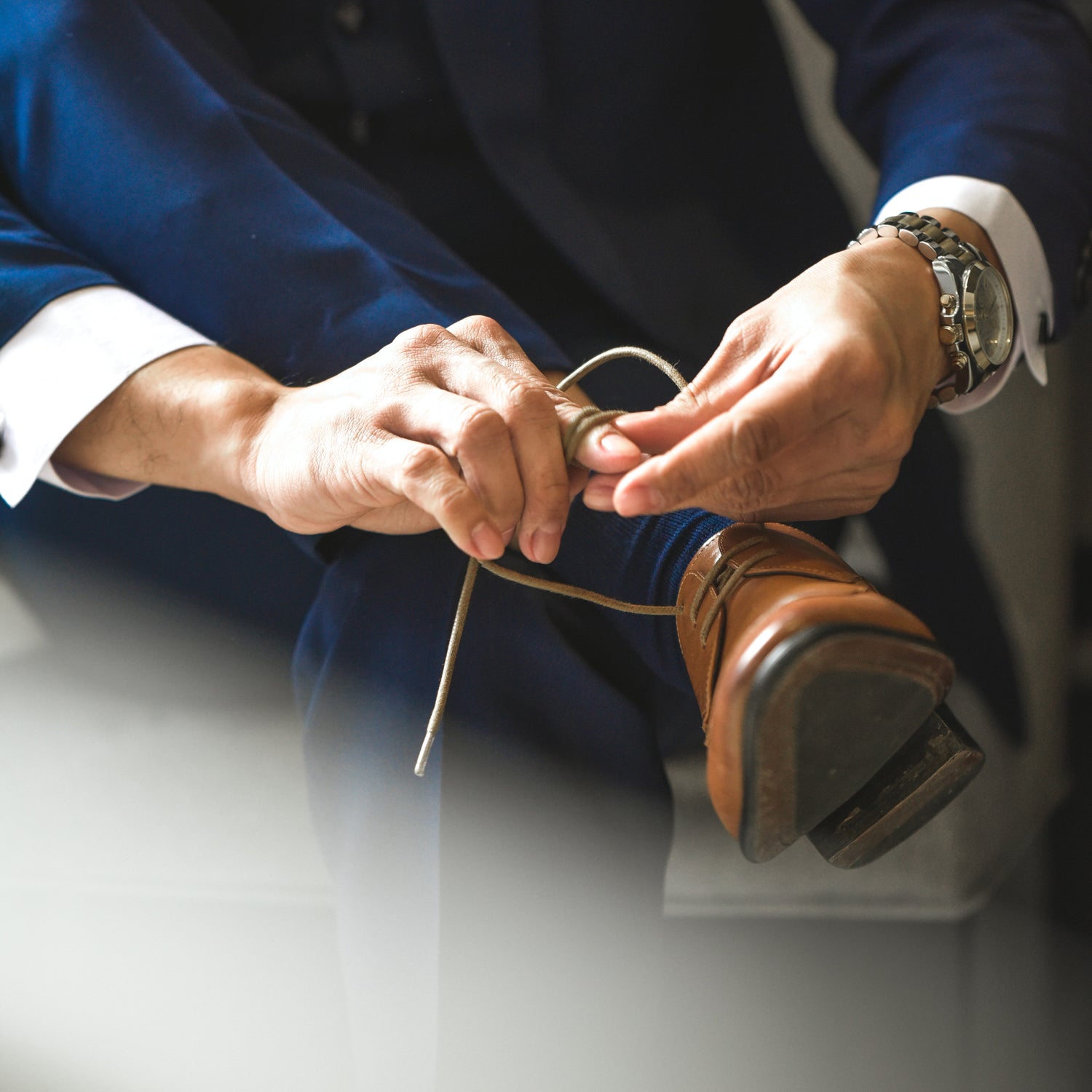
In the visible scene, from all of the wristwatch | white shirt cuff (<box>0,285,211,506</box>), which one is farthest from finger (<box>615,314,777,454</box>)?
white shirt cuff (<box>0,285,211,506</box>)

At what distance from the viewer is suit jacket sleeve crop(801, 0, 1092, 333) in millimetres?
521

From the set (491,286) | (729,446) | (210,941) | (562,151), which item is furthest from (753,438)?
(210,941)

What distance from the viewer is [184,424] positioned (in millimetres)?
442

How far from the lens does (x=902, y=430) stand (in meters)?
0.40

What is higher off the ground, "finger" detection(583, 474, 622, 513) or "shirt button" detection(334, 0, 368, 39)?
"shirt button" detection(334, 0, 368, 39)

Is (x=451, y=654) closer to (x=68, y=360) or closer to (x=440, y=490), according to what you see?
(x=440, y=490)

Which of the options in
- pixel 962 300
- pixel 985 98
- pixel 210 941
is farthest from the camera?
pixel 210 941

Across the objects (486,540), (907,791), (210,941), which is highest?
(486,540)

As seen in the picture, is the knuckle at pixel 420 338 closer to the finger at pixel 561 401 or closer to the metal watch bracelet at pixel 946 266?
the finger at pixel 561 401

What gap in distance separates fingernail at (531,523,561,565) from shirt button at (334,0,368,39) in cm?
38

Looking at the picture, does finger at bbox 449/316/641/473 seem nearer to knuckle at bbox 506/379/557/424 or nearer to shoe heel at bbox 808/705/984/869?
knuckle at bbox 506/379/557/424

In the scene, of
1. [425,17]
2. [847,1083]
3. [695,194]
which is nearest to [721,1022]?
[847,1083]

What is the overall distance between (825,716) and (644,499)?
0.09 metres

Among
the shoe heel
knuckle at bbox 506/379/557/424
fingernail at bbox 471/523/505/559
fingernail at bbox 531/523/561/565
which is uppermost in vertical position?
knuckle at bbox 506/379/557/424
